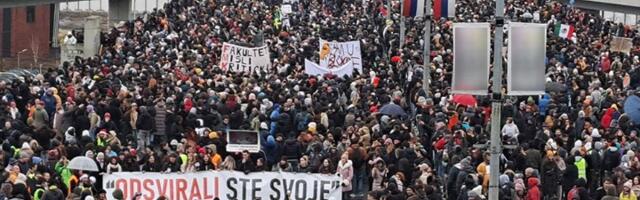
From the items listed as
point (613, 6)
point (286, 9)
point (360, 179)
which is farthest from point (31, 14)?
point (360, 179)

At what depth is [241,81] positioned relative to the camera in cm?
3262

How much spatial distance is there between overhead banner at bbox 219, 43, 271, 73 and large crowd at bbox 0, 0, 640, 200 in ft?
1.48

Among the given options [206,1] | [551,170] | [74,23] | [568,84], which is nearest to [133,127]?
[551,170]

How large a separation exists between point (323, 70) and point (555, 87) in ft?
20.4

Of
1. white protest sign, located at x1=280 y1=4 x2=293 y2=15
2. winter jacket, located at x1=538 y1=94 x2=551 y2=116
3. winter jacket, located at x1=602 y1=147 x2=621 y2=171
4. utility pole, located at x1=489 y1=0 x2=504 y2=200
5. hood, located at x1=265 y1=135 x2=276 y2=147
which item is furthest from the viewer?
white protest sign, located at x1=280 y1=4 x2=293 y2=15

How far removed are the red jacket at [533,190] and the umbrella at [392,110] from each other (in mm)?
6910

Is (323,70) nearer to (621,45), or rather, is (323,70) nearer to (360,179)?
(621,45)

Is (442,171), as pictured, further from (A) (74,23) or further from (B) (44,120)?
(A) (74,23)

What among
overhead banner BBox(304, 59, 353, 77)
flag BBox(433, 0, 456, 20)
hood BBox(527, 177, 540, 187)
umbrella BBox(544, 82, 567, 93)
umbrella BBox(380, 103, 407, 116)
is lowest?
hood BBox(527, 177, 540, 187)

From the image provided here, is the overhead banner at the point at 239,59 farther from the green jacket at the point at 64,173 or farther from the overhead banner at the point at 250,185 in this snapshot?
the green jacket at the point at 64,173

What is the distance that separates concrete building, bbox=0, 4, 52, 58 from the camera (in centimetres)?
8075

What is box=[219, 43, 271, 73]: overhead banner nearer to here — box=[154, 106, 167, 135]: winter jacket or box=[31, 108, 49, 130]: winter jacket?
box=[154, 106, 167, 135]: winter jacket

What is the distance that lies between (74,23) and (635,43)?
149ft

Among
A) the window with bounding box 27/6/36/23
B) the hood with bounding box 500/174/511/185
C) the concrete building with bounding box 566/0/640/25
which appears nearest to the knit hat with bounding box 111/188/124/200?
the hood with bounding box 500/174/511/185
